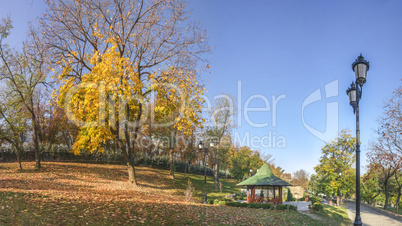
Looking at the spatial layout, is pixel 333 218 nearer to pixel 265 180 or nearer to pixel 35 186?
pixel 265 180

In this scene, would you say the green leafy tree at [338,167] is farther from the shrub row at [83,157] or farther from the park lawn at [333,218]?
the shrub row at [83,157]

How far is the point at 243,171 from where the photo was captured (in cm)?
4412

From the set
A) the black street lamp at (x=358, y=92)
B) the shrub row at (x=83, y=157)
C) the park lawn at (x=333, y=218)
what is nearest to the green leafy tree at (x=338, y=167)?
the park lawn at (x=333, y=218)

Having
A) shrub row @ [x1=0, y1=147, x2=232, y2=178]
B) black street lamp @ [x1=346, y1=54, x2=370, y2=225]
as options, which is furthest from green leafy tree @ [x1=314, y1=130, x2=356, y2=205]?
black street lamp @ [x1=346, y1=54, x2=370, y2=225]

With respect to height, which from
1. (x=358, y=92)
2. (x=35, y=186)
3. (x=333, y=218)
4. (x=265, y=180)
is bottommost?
(x=333, y=218)

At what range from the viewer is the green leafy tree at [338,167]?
1373 inches

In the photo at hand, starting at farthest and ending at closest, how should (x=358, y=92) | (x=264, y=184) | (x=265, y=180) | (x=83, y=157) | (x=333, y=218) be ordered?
(x=83, y=157), (x=265, y=180), (x=264, y=184), (x=333, y=218), (x=358, y=92)

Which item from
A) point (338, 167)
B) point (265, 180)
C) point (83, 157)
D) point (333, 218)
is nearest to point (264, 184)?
point (265, 180)

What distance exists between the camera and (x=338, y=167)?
35.4 m

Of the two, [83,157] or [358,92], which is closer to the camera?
[358,92]

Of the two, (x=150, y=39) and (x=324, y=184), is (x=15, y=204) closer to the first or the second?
(x=150, y=39)

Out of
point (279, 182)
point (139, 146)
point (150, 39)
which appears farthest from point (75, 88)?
point (139, 146)

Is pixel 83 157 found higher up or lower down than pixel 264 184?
higher up

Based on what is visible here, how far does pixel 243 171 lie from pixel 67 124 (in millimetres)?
26540
